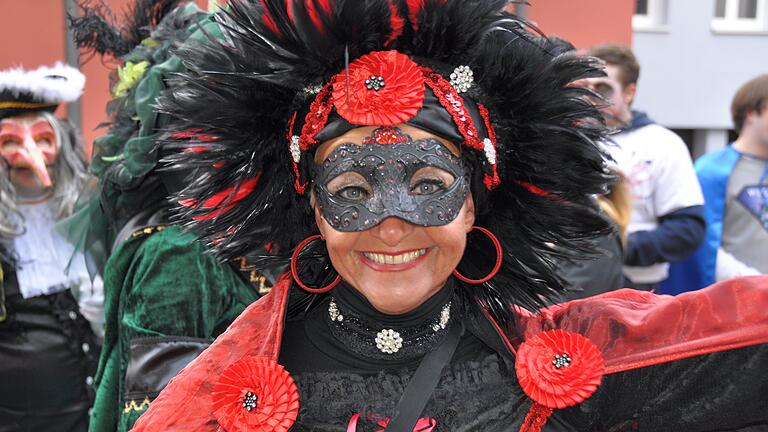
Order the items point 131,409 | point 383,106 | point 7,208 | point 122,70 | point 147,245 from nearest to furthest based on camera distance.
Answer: point 383,106 < point 131,409 < point 147,245 < point 122,70 < point 7,208

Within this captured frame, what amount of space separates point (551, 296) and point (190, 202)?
0.89 metres

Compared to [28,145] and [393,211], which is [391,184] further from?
[28,145]

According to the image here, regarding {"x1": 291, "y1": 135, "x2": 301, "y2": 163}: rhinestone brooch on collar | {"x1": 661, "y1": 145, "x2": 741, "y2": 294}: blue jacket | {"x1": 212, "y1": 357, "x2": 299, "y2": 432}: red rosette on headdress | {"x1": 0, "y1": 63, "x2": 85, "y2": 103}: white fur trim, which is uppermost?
{"x1": 291, "y1": 135, "x2": 301, "y2": 163}: rhinestone brooch on collar

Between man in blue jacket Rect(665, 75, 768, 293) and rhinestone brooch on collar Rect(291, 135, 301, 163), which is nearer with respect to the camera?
rhinestone brooch on collar Rect(291, 135, 301, 163)

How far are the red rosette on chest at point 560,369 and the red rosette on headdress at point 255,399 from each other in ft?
1.62

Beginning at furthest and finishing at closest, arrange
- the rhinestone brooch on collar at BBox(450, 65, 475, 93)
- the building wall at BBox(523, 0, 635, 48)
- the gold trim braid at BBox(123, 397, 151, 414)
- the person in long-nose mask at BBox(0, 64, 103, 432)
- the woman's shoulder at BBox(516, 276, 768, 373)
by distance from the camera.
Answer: the building wall at BBox(523, 0, 635, 48)
the person in long-nose mask at BBox(0, 64, 103, 432)
the gold trim braid at BBox(123, 397, 151, 414)
the rhinestone brooch on collar at BBox(450, 65, 475, 93)
the woman's shoulder at BBox(516, 276, 768, 373)

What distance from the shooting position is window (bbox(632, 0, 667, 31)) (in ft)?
43.2

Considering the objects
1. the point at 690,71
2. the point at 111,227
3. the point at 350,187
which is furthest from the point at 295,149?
the point at 690,71

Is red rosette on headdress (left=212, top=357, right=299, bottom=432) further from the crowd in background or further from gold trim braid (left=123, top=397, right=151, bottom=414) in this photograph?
the crowd in background

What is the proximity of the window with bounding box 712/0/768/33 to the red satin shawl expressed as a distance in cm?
1295

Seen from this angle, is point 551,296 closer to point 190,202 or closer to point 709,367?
point 709,367

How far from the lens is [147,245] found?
9.31 feet

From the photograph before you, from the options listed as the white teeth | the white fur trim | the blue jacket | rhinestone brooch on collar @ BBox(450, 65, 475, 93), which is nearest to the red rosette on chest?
the white teeth

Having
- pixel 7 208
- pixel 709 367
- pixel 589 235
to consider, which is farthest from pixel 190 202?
pixel 7 208
